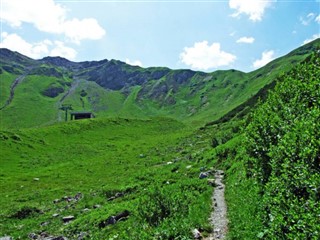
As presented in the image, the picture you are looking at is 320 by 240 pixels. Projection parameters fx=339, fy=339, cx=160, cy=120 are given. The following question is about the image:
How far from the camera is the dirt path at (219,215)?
18.3 metres

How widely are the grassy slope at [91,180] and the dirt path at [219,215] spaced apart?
20.7 inches

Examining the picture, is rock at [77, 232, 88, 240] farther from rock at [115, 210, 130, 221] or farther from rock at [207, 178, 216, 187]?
rock at [207, 178, 216, 187]

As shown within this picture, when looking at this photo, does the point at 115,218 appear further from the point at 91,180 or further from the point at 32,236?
the point at 91,180

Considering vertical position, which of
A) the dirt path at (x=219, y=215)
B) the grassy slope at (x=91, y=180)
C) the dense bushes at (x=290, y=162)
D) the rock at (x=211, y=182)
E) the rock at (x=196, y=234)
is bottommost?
A: the grassy slope at (x=91, y=180)

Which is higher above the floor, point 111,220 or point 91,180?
point 111,220

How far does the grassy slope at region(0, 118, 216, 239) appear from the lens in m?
22.4

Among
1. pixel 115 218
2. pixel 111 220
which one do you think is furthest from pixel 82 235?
pixel 115 218

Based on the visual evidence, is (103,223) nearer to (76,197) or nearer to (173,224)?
(173,224)

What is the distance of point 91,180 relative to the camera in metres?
50.6

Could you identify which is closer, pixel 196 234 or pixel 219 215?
pixel 196 234

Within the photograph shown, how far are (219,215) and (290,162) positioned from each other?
886cm

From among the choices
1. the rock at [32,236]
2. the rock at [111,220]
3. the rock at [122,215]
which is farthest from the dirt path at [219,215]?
the rock at [32,236]

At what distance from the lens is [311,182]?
10.8 m

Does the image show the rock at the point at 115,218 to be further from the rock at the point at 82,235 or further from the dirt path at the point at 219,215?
the dirt path at the point at 219,215
